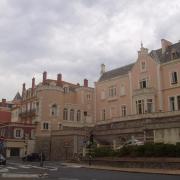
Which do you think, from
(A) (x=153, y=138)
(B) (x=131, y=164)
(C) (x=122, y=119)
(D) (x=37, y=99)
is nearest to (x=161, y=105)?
(C) (x=122, y=119)

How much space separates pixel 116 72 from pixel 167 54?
1228 centimetres

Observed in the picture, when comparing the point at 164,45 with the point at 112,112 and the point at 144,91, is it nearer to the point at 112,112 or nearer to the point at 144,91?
the point at 144,91

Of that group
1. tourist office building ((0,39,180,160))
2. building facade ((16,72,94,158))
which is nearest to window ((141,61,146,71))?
tourist office building ((0,39,180,160))

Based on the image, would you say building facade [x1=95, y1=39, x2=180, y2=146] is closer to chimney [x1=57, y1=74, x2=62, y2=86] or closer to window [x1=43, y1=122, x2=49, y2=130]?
window [x1=43, y1=122, x2=49, y2=130]

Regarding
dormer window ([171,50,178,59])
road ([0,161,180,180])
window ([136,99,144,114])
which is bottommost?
road ([0,161,180,180])

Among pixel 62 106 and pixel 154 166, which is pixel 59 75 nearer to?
pixel 62 106

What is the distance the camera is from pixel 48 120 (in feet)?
207

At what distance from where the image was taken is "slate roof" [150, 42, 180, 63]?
5229 centimetres

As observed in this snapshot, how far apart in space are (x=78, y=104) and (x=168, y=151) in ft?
130

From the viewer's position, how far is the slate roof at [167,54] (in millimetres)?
52287

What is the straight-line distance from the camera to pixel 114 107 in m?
60.5

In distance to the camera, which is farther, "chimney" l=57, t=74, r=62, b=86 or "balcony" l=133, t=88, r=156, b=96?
"chimney" l=57, t=74, r=62, b=86

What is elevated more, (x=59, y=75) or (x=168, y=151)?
(x=59, y=75)

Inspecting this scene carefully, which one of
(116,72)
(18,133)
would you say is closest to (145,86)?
(116,72)
